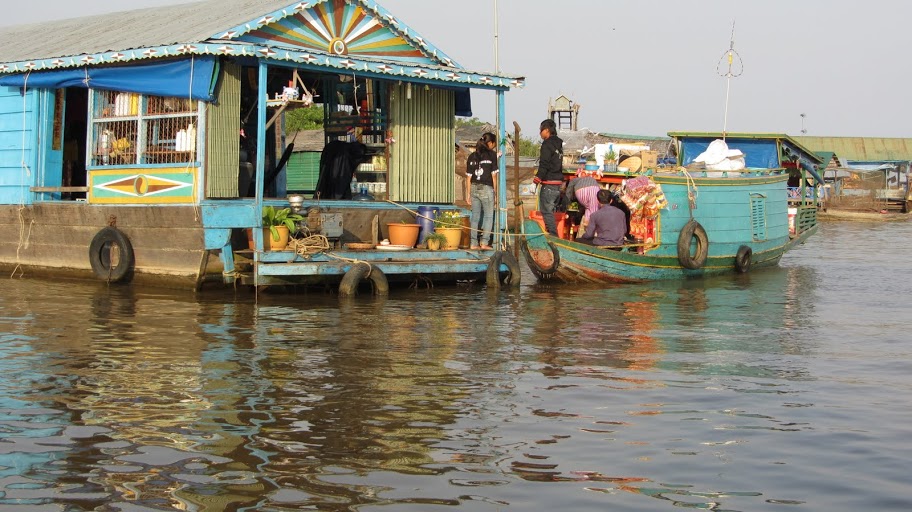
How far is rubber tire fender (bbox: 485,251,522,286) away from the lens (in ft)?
49.2

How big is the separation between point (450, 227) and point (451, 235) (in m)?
0.11

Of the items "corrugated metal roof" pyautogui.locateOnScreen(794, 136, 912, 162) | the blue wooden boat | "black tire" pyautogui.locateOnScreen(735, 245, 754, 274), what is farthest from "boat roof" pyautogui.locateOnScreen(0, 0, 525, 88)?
"corrugated metal roof" pyautogui.locateOnScreen(794, 136, 912, 162)

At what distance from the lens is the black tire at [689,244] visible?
55.7 feet

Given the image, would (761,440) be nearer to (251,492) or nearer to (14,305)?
(251,492)

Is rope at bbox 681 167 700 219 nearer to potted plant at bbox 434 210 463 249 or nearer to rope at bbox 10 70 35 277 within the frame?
potted plant at bbox 434 210 463 249

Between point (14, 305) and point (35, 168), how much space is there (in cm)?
408

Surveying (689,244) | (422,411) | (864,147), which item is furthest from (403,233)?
(864,147)

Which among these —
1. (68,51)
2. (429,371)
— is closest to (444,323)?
(429,371)

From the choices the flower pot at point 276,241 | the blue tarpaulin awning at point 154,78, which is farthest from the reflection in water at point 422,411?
the blue tarpaulin awning at point 154,78

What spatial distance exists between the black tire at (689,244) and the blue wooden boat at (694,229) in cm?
2

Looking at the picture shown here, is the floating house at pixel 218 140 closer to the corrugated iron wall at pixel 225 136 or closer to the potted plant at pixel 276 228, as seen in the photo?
the corrugated iron wall at pixel 225 136

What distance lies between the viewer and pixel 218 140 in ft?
43.9

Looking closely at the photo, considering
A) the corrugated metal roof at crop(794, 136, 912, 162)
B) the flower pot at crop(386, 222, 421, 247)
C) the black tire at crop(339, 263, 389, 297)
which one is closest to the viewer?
the black tire at crop(339, 263, 389, 297)

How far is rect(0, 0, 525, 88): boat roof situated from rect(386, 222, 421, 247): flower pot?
1.99 m
